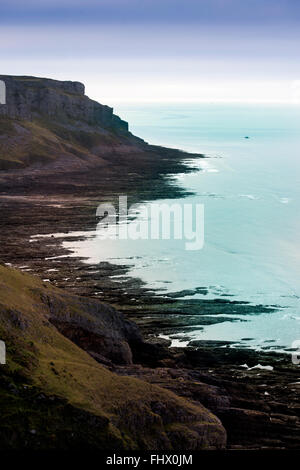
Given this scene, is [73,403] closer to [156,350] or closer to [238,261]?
[156,350]

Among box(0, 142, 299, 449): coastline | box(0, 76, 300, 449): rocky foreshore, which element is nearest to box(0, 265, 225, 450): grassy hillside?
box(0, 76, 300, 449): rocky foreshore

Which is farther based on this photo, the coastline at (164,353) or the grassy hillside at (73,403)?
the coastline at (164,353)

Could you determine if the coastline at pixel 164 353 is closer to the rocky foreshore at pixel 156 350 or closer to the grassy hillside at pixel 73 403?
the rocky foreshore at pixel 156 350

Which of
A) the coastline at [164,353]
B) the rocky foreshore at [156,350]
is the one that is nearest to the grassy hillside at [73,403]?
the rocky foreshore at [156,350]

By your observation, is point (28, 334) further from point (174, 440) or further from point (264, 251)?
point (264, 251)

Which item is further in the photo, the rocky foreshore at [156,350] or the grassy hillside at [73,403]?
the rocky foreshore at [156,350]
